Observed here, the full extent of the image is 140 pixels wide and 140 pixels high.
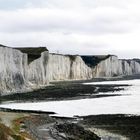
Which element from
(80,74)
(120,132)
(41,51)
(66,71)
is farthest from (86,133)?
(80,74)

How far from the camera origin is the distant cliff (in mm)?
73375

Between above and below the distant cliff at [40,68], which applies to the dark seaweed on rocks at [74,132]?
below

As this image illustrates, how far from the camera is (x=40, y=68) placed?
9831cm

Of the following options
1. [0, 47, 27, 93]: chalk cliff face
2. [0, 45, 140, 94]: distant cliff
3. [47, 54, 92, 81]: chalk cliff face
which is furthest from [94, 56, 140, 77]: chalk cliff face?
[0, 47, 27, 93]: chalk cliff face

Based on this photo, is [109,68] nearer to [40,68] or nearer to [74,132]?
[40,68]

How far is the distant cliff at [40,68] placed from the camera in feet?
241

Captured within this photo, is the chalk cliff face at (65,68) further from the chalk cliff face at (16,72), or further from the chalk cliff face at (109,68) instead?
the chalk cliff face at (16,72)

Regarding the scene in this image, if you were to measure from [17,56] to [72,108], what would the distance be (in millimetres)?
34651

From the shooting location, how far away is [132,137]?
97.5 ft

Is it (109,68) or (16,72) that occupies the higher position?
(109,68)

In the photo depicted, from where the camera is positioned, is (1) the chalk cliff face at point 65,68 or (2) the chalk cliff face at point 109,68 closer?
(1) the chalk cliff face at point 65,68

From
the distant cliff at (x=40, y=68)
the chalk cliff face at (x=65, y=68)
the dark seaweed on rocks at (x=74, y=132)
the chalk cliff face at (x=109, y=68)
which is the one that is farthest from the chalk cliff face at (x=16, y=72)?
the chalk cliff face at (x=109, y=68)

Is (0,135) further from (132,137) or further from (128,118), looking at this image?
(128,118)

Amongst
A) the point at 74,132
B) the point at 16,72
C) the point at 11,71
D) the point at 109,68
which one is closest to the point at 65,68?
the point at 109,68
